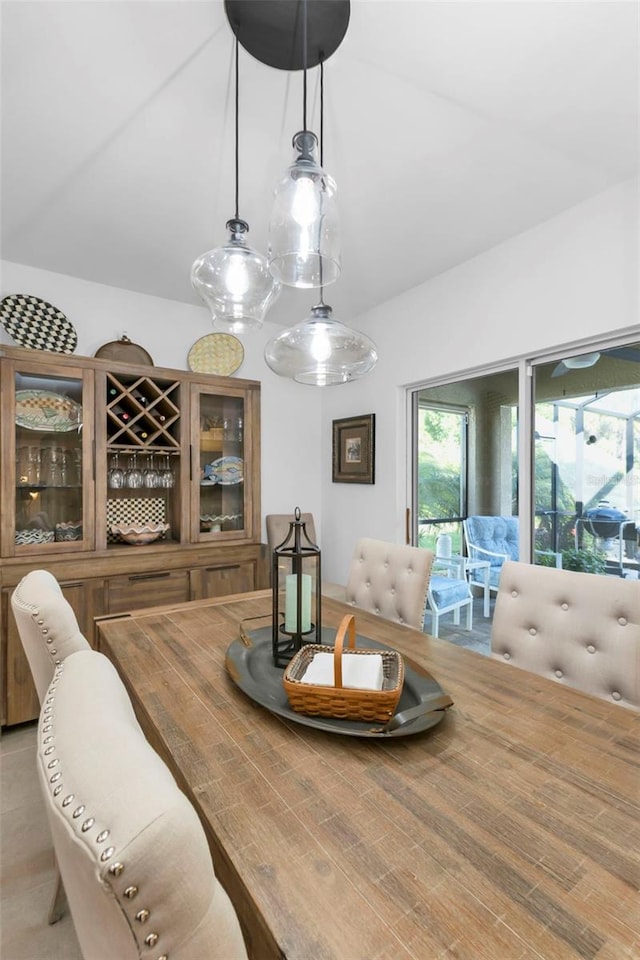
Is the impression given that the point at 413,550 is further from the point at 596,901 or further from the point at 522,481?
the point at 596,901

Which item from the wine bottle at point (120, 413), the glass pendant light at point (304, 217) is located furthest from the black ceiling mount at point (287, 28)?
the wine bottle at point (120, 413)

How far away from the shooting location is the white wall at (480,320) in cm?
192

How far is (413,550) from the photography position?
1847mm

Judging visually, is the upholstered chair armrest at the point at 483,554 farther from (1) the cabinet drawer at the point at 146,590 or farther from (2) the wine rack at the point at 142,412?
(2) the wine rack at the point at 142,412

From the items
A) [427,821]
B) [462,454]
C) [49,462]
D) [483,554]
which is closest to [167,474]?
[49,462]

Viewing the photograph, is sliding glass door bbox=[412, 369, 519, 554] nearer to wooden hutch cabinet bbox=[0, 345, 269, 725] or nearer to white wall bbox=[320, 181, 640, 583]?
white wall bbox=[320, 181, 640, 583]

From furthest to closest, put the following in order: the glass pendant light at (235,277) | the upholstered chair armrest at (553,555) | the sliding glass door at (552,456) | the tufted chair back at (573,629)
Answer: the upholstered chair armrest at (553,555) < the sliding glass door at (552,456) < the glass pendant light at (235,277) < the tufted chair back at (573,629)

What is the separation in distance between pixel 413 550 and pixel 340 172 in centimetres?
159

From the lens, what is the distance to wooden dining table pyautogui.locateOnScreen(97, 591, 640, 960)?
528 mm

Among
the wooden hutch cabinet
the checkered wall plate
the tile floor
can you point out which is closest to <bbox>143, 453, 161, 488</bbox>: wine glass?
the wooden hutch cabinet

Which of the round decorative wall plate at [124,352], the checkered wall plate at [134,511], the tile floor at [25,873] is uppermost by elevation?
the round decorative wall plate at [124,352]

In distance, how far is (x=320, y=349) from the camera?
4.83ft

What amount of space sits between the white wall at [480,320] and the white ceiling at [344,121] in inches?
5.2

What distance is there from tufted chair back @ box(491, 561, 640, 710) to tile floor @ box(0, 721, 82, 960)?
61.9 inches
